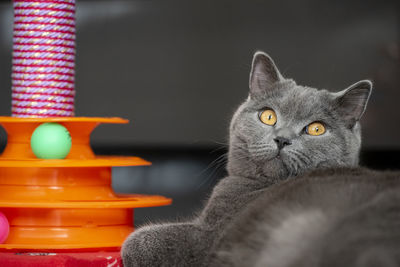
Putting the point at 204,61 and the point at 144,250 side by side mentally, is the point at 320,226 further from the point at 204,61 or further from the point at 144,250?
the point at 204,61

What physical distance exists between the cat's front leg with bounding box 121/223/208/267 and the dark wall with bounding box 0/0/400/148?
3188 mm

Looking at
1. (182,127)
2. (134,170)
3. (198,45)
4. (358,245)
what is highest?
(198,45)

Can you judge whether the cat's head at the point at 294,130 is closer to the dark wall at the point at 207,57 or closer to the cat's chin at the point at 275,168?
the cat's chin at the point at 275,168

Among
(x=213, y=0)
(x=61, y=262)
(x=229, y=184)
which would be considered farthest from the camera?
(x=213, y=0)

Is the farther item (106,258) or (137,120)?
(137,120)

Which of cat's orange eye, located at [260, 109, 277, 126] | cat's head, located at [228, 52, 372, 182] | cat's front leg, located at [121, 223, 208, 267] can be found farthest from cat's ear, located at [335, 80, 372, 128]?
cat's front leg, located at [121, 223, 208, 267]

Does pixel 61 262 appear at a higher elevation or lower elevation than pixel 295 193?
lower

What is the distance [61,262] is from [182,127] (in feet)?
10.9

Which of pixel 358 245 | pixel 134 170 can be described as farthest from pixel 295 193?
pixel 134 170

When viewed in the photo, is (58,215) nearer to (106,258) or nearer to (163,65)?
(106,258)

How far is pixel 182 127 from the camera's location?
15.6 feet

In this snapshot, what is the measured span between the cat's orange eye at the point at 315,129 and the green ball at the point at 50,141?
0.68 m

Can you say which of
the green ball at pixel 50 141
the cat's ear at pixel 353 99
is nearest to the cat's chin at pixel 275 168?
the cat's ear at pixel 353 99

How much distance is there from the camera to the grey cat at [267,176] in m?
1.16
